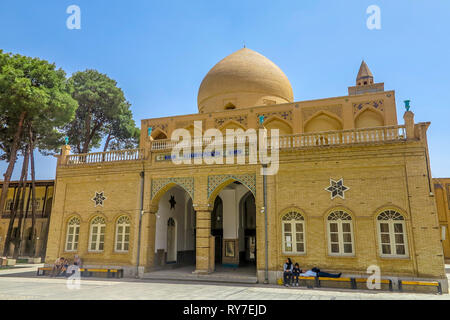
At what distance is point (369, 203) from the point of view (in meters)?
12.2

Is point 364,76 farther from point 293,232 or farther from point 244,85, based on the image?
point 293,232

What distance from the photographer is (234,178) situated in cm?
1421

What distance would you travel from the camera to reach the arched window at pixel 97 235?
1574 cm

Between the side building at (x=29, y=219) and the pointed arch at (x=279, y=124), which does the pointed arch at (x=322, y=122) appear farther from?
the side building at (x=29, y=219)

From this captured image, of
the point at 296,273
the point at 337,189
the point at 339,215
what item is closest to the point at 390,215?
the point at 339,215

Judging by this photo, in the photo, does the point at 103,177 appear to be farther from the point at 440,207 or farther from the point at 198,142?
the point at 440,207

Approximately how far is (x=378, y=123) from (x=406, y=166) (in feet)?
19.0

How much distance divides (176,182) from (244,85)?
8.67 meters

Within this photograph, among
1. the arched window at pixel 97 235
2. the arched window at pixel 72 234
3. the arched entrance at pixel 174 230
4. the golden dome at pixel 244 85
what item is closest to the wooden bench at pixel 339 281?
the arched entrance at pixel 174 230

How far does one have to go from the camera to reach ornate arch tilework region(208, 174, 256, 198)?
13891 millimetres

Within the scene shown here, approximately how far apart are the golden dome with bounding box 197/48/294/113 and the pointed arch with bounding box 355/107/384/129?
5242mm
